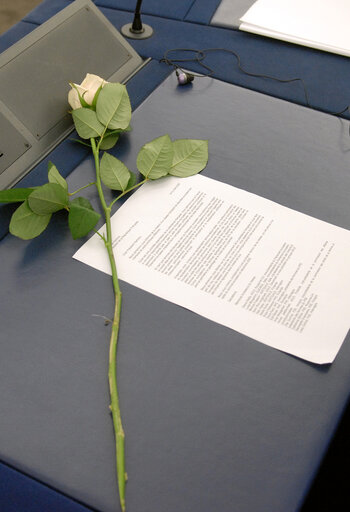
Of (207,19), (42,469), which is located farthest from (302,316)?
(207,19)

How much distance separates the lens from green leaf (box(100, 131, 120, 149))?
896 millimetres

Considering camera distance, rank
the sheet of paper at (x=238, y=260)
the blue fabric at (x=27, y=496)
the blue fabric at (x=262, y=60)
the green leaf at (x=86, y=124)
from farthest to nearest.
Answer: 1. the blue fabric at (x=262, y=60)
2. the green leaf at (x=86, y=124)
3. the sheet of paper at (x=238, y=260)
4. the blue fabric at (x=27, y=496)

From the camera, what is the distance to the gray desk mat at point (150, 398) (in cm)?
56

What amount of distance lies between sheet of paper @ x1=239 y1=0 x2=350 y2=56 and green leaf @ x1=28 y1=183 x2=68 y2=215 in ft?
2.31

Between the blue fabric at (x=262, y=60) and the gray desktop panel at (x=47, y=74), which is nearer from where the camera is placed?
the gray desktop panel at (x=47, y=74)

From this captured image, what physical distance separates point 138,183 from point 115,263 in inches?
6.5

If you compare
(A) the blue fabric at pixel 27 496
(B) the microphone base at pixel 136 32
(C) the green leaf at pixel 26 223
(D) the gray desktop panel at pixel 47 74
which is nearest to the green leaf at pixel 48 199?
(C) the green leaf at pixel 26 223

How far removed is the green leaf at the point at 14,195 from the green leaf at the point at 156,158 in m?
0.19

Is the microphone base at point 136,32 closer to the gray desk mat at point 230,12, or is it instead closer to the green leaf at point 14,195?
the gray desk mat at point 230,12

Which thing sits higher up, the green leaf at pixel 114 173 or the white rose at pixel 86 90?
the white rose at pixel 86 90

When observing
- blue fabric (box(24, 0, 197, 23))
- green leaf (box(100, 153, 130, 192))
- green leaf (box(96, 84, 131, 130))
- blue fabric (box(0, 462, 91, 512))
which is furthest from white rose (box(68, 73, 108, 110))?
blue fabric (box(0, 462, 91, 512))

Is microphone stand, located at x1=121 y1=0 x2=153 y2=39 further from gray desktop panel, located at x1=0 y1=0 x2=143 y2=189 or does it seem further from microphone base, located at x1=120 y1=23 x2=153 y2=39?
gray desktop panel, located at x1=0 y1=0 x2=143 y2=189

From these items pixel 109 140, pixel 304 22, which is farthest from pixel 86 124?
pixel 304 22

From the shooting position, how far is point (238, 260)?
2.43 feet
